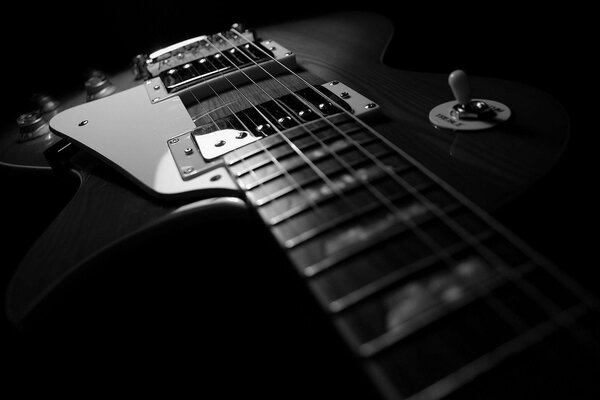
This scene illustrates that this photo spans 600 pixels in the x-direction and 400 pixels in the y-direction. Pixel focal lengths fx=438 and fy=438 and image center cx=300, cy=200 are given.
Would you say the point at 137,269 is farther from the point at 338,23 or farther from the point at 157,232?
the point at 338,23

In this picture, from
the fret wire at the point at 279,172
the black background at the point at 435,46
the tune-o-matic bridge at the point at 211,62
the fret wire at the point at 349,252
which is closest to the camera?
the fret wire at the point at 349,252

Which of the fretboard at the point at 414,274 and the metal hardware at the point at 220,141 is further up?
the fretboard at the point at 414,274

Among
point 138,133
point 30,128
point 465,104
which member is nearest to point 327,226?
point 465,104

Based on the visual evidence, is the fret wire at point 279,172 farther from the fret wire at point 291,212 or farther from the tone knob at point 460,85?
the tone knob at point 460,85

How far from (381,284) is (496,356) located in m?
0.13

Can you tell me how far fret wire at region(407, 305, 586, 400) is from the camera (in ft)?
1.23

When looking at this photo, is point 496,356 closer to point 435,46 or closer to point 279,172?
point 279,172

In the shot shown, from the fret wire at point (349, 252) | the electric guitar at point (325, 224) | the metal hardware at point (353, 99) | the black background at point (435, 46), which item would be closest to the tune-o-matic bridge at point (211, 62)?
the electric guitar at point (325, 224)

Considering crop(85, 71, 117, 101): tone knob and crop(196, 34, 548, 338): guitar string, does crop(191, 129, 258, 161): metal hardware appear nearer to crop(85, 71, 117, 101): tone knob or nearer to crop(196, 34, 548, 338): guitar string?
crop(196, 34, 548, 338): guitar string

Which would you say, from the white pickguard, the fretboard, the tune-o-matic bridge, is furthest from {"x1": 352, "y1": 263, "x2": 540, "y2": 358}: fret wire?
the tune-o-matic bridge

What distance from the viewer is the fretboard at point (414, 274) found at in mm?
396

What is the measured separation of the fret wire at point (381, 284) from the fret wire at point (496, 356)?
0.37 ft

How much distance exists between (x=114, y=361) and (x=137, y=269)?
0.25 metres

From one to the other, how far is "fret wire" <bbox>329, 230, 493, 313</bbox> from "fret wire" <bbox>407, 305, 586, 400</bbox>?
113 millimetres
